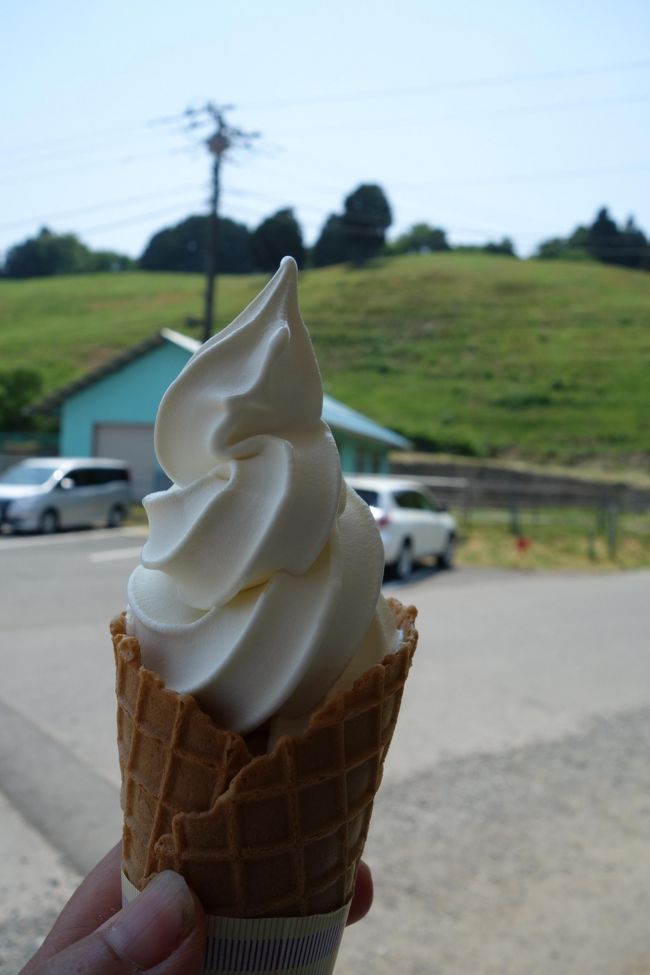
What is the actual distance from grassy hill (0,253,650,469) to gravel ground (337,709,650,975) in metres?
37.3

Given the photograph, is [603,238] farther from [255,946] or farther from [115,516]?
[255,946]

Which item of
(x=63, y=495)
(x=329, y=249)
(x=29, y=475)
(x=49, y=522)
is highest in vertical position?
(x=329, y=249)

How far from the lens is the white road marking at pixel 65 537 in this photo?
628 inches

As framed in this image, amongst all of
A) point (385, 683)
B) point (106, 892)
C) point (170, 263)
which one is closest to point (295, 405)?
point (385, 683)

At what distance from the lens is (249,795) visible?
1.64 meters

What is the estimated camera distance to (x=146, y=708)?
178 cm

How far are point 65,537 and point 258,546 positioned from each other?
54.5ft

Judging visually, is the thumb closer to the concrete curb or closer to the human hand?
the human hand

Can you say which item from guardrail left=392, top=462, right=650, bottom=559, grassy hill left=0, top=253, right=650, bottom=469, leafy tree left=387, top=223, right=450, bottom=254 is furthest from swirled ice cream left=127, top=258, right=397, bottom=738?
leafy tree left=387, top=223, right=450, bottom=254

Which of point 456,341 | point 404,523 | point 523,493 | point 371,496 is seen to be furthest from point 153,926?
point 456,341

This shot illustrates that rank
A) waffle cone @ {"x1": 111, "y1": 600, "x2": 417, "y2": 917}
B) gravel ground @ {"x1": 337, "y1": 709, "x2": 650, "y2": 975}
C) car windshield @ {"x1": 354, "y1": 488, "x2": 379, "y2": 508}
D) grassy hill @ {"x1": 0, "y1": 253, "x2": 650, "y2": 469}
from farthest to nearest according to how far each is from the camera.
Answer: grassy hill @ {"x1": 0, "y1": 253, "x2": 650, "y2": 469}
car windshield @ {"x1": 354, "y1": 488, "x2": 379, "y2": 508}
gravel ground @ {"x1": 337, "y1": 709, "x2": 650, "y2": 975}
waffle cone @ {"x1": 111, "y1": 600, "x2": 417, "y2": 917}

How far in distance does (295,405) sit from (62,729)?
4451 mm

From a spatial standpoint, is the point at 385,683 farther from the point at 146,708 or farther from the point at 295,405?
the point at 295,405

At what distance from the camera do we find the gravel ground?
347cm
